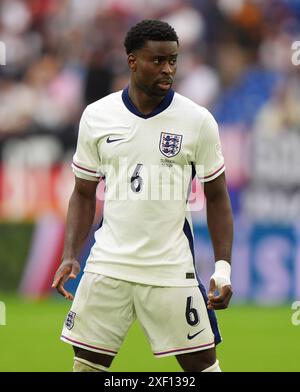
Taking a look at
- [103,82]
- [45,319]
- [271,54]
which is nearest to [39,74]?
[103,82]

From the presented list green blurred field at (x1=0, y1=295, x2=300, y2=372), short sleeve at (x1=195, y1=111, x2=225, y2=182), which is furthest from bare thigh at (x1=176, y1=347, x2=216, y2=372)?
green blurred field at (x1=0, y1=295, x2=300, y2=372)

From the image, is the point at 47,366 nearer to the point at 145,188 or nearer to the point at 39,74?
the point at 145,188

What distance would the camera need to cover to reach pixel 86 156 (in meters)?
6.04

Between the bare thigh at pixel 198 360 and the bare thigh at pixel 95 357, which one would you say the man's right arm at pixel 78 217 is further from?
the bare thigh at pixel 198 360

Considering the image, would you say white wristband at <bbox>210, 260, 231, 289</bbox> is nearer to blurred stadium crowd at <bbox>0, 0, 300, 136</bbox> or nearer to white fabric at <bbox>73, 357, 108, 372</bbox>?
white fabric at <bbox>73, 357, 108, 372</bbox>

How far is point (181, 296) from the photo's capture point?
19.1 feet

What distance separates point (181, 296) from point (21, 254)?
27.4 ft

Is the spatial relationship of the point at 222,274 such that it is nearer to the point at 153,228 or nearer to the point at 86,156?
the point at 153,228

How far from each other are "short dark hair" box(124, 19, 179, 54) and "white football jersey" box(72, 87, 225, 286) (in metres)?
0.34

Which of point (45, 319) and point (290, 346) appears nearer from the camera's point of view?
point (290, 346)

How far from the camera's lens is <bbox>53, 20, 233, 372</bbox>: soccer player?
5770 mm
